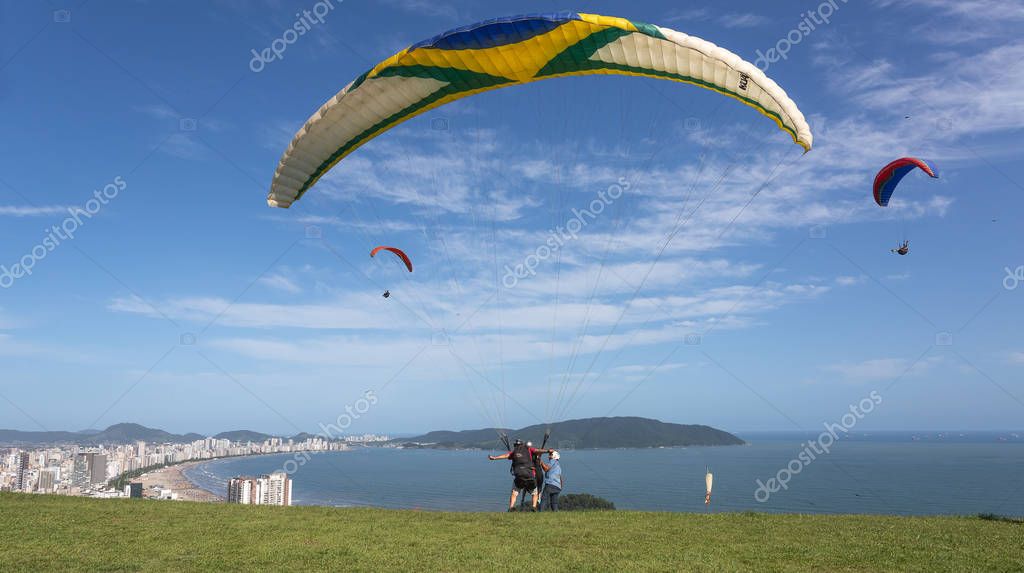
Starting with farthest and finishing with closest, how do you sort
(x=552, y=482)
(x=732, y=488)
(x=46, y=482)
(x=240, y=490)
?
(x=732, y=488) → (x=46, y=482) → (x=240, y=490) → (x=552, y=482)

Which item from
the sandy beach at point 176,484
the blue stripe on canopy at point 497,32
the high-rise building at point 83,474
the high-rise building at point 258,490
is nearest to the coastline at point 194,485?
the sandy beach at point 176,484

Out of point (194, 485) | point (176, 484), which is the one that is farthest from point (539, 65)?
point (194, 485)

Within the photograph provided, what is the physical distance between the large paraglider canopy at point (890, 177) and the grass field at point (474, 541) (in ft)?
23.3

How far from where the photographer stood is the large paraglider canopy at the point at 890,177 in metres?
12.2

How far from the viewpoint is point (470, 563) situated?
627 cm

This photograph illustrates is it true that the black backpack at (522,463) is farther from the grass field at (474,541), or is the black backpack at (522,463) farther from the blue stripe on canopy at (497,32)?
the blue stripe on canopy at (497,32)

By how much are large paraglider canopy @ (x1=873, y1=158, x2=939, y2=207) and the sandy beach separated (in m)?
29.8

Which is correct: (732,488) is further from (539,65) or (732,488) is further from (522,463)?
(539,65)

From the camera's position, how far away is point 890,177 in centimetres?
1273

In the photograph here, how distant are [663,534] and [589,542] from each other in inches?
43.1

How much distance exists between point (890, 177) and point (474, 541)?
11850 mm

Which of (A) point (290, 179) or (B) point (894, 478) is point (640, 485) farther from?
(A) point (290, 179)

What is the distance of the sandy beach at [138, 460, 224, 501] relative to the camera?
5597cm

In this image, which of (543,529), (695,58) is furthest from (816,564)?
(695,58)
